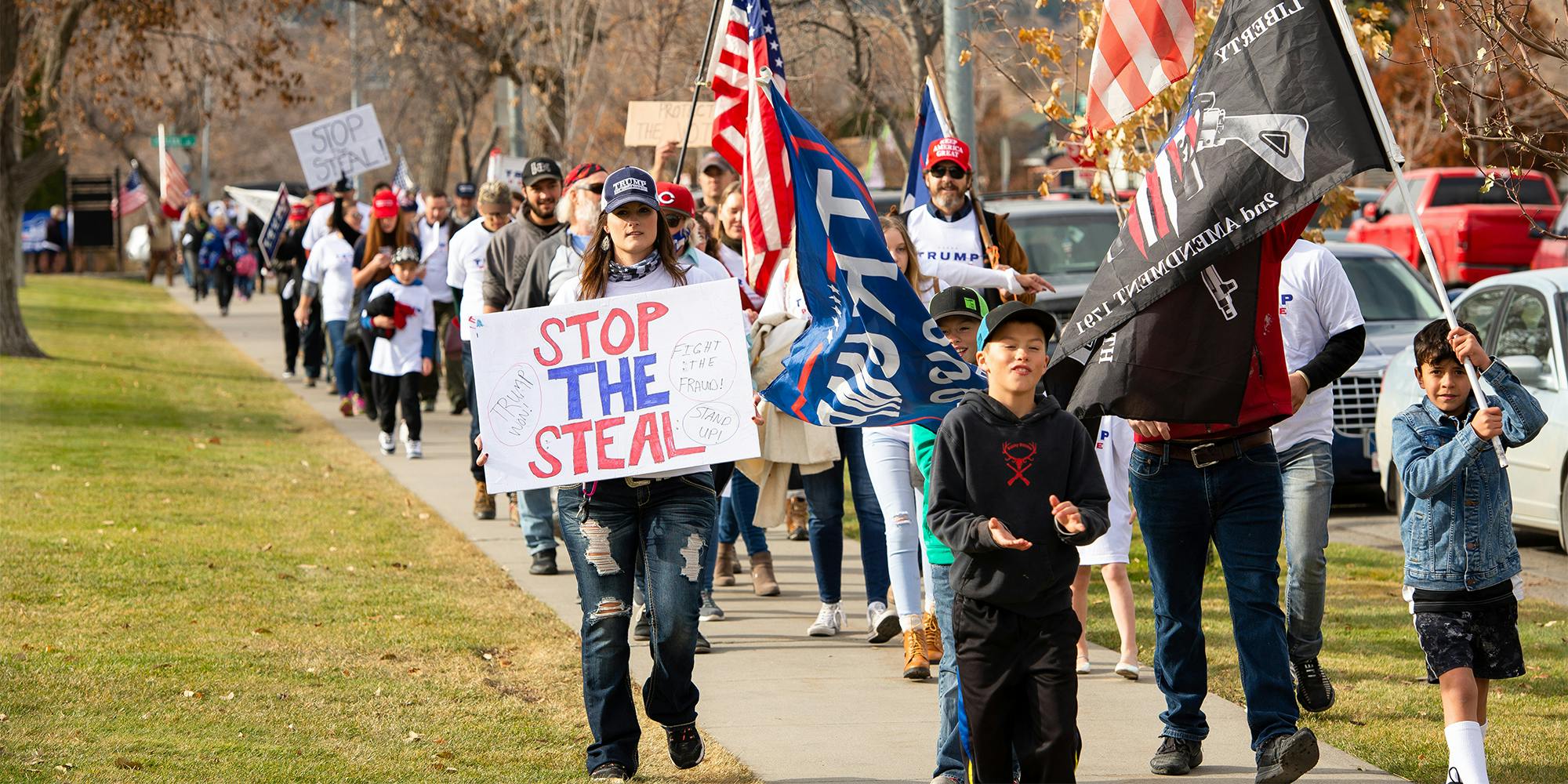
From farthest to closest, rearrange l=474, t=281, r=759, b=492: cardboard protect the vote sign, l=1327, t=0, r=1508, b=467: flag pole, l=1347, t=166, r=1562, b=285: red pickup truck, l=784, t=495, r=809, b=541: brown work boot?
1. l=1347, t=166, r=1562, b=285: red pickup truck
2. l=784, t=495, r=809, b=541: brown work boot
3. l=474, t=281, r=759, b=492: cardboard protect the vote sign
4. l=1327, t=0, r=1508, b=467: flag pole

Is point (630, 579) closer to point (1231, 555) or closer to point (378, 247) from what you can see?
point (1231, 555)

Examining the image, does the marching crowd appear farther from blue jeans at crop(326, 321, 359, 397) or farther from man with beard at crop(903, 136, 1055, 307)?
blue jeans at crop(326, 321, 359, 397)

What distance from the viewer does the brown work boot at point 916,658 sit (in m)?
7.54

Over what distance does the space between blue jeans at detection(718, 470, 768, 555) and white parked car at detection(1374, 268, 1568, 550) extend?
150 inches

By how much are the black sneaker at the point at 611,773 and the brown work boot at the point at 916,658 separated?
1.88 metres

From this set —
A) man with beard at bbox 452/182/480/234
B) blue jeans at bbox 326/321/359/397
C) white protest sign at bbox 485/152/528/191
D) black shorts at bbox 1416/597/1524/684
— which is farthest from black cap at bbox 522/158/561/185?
white protest sign at bbox 485/152/528/191

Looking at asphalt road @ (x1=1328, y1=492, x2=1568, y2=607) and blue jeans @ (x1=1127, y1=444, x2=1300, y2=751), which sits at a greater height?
blue jeans @ (x1=1127, y1=444, x2=1300, y2=751)

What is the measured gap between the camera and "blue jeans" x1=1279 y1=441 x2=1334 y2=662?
6660mm

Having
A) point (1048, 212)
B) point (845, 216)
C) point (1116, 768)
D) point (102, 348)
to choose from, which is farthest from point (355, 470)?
point (102, 348)

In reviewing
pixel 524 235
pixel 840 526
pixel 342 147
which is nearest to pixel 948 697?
pixel 840 526

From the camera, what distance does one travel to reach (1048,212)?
15.6 metres

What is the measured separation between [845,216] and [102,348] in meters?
21.0

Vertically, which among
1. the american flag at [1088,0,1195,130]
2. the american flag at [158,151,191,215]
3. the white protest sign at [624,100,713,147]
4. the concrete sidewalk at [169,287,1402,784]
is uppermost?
the american flag at [158,151,191,215]

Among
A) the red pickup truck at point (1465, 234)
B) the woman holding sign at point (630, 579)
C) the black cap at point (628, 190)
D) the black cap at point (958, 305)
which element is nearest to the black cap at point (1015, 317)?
the black cap at point (958, 305)
